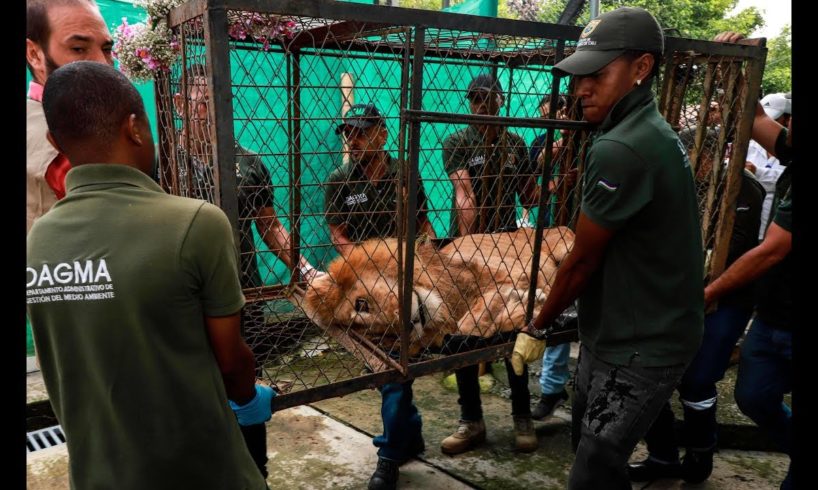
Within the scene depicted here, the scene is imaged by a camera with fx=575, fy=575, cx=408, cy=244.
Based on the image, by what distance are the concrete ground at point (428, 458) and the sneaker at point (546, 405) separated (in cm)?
5

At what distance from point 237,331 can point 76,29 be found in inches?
55.9

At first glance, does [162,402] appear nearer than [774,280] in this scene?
Yes

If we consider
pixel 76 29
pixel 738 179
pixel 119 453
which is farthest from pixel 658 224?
pixel 76 29

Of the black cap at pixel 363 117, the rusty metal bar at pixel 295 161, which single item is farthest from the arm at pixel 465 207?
the rusty metal bar at pixel 295 161

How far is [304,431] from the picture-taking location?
390 cm

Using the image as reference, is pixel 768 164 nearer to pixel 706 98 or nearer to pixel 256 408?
pixel 706 98

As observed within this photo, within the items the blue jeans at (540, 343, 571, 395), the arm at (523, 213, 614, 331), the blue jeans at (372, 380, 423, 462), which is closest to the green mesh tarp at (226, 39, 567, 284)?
the arm at (523, 213, 614, 331)

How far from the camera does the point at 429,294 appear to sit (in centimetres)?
277

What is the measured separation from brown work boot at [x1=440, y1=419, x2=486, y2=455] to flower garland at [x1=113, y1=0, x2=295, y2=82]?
2592mm

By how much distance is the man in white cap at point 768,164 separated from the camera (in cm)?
402

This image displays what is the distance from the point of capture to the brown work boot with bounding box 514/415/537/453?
369 cm

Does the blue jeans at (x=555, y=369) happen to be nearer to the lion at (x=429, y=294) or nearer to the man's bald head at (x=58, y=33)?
the lion at (x=429, y=294)

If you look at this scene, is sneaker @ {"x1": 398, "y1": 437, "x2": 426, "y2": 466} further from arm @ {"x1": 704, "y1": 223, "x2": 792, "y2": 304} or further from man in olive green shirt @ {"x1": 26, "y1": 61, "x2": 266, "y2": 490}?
man in olive green shirt @ {"x1": 26, "y1": 61, "x2": 266, "y2": 490}

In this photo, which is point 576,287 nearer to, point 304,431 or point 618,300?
point 618,300
